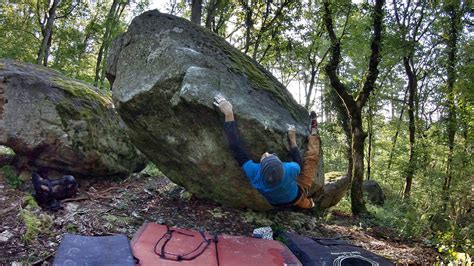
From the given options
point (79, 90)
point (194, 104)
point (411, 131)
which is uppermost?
point (411, 131)

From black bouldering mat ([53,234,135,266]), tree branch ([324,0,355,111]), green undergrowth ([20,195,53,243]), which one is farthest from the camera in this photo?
tree branch ([324,0,355,111])

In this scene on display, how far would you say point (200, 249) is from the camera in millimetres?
4852

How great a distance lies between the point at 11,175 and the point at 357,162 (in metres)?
9.18

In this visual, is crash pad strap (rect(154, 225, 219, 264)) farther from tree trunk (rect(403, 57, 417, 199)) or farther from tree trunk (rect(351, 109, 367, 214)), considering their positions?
tree trunk (rect(403, 57, 417, 199))

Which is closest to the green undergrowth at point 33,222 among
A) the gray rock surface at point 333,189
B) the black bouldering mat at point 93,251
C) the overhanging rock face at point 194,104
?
the black bouldering mat at point 93,251

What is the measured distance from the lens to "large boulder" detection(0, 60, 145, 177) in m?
6.86

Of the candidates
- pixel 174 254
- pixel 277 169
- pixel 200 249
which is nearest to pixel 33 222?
pixel 174 254

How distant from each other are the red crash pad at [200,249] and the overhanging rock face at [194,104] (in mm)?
1378

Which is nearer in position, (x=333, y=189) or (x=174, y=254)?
(x=174, y=254)

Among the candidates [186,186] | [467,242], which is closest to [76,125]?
[186,186]

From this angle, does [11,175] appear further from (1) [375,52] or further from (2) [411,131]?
(2) [411,131]

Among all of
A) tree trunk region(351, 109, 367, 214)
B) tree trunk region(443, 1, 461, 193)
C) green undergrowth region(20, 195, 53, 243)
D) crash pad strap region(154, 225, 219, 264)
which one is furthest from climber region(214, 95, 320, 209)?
tree trunk region(443, 1, 461, 193)

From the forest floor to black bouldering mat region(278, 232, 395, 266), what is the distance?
109 centimetres

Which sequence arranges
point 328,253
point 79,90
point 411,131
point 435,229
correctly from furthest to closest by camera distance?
point 411,131 < point 435,229 < point 79,90 < point 328,253
